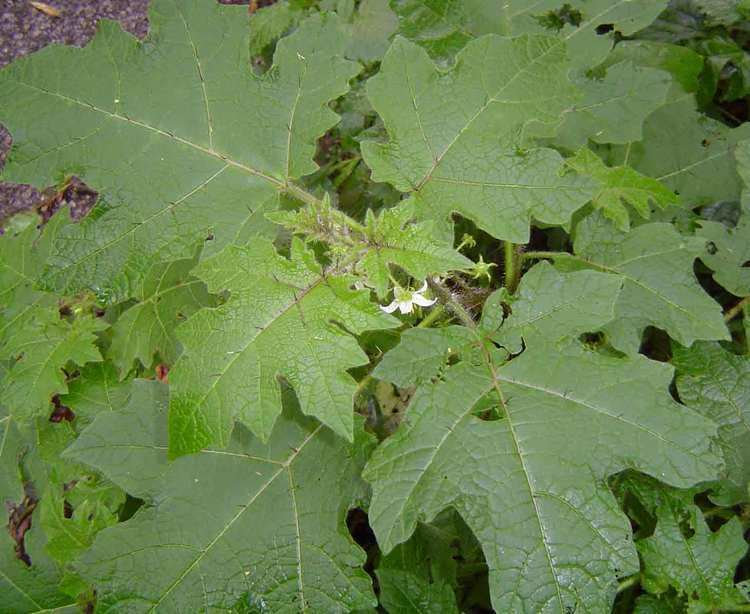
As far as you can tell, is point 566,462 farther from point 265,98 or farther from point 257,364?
point 265,98

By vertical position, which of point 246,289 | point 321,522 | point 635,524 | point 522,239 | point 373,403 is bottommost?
point 635,524

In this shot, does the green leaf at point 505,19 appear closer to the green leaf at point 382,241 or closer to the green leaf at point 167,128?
the green leaf at point 167,128

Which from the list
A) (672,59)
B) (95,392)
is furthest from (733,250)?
(95,392)

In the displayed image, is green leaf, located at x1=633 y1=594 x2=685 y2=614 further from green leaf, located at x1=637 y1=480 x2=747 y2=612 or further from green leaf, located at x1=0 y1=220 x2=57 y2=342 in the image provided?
green leaf, located at x1=0 y1=220 x2=57 y2=342

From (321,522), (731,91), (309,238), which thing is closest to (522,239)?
(309,238)

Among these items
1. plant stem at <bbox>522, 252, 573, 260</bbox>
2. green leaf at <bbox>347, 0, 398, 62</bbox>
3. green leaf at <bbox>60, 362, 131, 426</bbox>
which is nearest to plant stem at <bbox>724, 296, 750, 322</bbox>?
plant stem at <bbox>522, 252, 573, 260</bbox>

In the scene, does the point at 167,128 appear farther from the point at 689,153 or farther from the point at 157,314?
the point at 689,153
